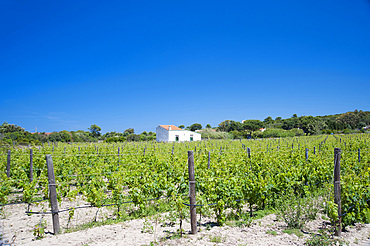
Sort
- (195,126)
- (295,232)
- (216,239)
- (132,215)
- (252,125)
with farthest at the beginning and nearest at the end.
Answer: (195,126)
(252,125)
(132,215)
(295,232)
(216,239)

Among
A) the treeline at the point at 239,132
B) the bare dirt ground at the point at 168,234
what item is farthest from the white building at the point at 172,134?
the bare dirt ground at the point at 168,234

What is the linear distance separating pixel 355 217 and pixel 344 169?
4209mm

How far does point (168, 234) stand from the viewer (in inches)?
153

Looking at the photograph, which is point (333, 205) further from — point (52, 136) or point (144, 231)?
point (52, 136)

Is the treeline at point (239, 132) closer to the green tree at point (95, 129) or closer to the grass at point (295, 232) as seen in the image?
the green tree at point (95, 129)

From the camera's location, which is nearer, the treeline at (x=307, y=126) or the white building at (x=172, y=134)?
the white building at (x=172, y=134)

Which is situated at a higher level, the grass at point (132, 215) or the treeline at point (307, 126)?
the treeline at point (307, 126)

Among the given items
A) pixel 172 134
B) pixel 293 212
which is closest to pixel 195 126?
pixel 172 134

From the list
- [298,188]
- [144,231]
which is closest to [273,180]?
[298,188]

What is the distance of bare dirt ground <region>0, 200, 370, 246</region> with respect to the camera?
11.8 ft

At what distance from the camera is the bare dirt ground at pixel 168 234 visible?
358 centimetres

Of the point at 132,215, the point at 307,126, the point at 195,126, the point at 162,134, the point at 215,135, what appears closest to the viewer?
the point at 132,215

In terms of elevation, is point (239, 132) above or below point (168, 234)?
above

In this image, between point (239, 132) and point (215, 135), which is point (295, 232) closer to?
point (215, 135)
